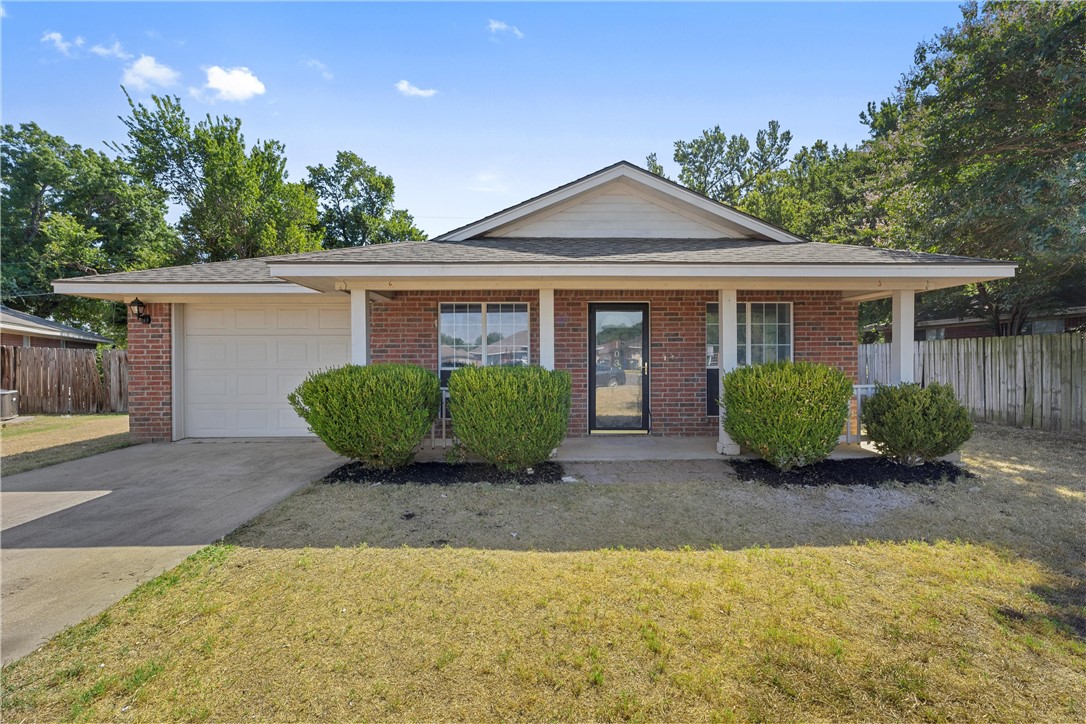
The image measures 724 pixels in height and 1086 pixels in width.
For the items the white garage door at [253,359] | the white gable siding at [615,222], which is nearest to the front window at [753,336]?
the white gable siding at [615,222]

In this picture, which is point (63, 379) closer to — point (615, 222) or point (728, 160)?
point (615, 222)

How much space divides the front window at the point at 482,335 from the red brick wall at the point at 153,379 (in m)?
4.84

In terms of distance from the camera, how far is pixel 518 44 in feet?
27.6

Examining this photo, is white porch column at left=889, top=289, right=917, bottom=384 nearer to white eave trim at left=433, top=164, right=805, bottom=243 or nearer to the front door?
white eave trim at left=433, top=164, right=805, bottom=243

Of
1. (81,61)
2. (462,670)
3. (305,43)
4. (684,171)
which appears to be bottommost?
(462,670)

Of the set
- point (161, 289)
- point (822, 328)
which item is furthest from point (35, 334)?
point (822, 328)

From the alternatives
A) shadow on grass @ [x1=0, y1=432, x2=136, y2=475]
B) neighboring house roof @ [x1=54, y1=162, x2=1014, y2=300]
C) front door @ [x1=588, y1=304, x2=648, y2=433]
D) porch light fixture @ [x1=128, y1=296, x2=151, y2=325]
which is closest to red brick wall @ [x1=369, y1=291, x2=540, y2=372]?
neighboring house roof @ [x1=54, y1=162, x2=1014, y2=300]

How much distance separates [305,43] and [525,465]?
7.74 meters

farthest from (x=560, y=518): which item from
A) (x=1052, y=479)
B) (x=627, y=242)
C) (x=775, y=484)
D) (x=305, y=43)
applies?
(x=305, y=43)

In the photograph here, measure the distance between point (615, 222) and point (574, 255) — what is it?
2013 millimetres

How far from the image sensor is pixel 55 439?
8781 millimetres

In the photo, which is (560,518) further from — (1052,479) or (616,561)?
(1052,479)

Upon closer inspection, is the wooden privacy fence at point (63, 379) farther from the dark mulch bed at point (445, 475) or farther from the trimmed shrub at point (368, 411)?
the dark mulch bed at point (445, 475)

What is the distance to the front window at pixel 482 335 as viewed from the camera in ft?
25.6
